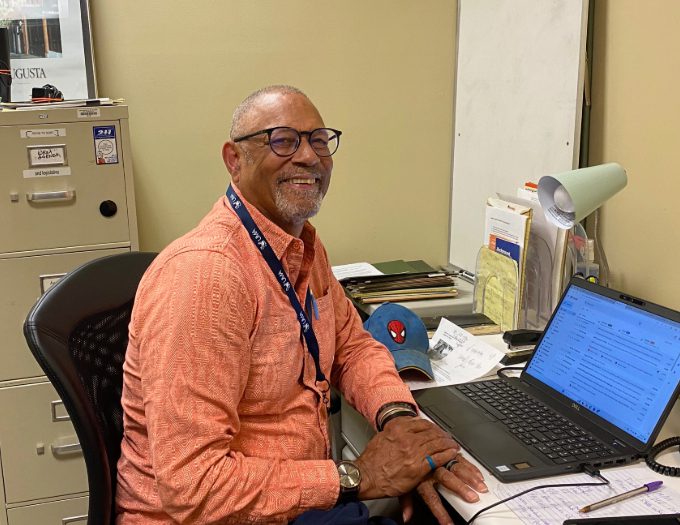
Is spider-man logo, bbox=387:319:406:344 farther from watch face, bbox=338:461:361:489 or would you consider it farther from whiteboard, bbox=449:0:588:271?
whiteboard, bbox=449:0:588:271

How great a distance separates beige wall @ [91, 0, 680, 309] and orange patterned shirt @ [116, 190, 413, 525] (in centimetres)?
116

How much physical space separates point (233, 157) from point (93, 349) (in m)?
0.44

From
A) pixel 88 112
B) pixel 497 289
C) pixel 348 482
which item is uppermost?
pixel 88 112

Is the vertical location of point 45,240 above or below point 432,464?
above

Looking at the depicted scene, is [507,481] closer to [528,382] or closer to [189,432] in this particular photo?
[528,382]

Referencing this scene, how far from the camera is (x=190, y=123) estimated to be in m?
2.50

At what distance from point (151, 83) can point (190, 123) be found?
0.59 feet

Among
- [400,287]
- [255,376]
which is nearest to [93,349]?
[255,376]

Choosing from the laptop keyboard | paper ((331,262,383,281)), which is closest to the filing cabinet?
paper ((331,262,383,281))

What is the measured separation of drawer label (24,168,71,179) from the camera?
2076mm

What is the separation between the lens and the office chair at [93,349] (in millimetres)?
1183

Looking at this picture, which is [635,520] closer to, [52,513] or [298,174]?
[298,174]

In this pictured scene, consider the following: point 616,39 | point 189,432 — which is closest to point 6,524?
point 189,432

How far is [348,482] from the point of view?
1.23m
